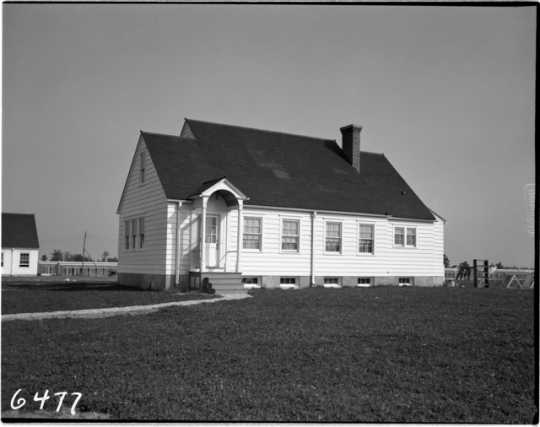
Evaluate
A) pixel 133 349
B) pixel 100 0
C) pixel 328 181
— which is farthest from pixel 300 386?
pixel 328 181

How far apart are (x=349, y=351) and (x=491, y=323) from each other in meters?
3.81

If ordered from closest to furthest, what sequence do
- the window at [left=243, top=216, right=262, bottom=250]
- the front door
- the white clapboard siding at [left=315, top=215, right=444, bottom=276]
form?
the front door
the window at [left=243, top=216, right=262, bottom=250]
the white clapboard siding at [left=315, top=215, right=444, bottom=276]

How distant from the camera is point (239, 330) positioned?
32.4ft

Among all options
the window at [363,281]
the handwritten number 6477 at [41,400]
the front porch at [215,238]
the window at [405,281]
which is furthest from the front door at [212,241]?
the handwritten number 6477 at [41,400]

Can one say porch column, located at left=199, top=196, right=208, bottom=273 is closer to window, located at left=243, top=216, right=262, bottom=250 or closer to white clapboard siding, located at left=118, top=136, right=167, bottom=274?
white clapboard siding, located at left=118, top=136, right=167, bottom=274

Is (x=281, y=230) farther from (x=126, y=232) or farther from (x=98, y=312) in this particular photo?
(x=98, y=312)

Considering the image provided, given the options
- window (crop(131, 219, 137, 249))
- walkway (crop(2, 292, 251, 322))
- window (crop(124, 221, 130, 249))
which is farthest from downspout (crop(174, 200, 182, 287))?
window (crop(124, 221, 130, 249))

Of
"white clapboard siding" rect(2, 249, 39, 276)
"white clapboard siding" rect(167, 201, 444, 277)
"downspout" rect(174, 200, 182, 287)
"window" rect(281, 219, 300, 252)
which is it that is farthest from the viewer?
"white clapboard siding" rect(2, 249, 39, 276)

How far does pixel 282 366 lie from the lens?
300 inches

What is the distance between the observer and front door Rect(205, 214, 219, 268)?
18453mm

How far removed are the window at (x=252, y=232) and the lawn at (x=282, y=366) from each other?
7.96 metres

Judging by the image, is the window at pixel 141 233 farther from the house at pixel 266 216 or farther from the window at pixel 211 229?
the window at pixel 211 229

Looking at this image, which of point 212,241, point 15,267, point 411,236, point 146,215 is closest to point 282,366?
point 212,241

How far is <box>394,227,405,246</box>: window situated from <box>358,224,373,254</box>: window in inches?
57.6
